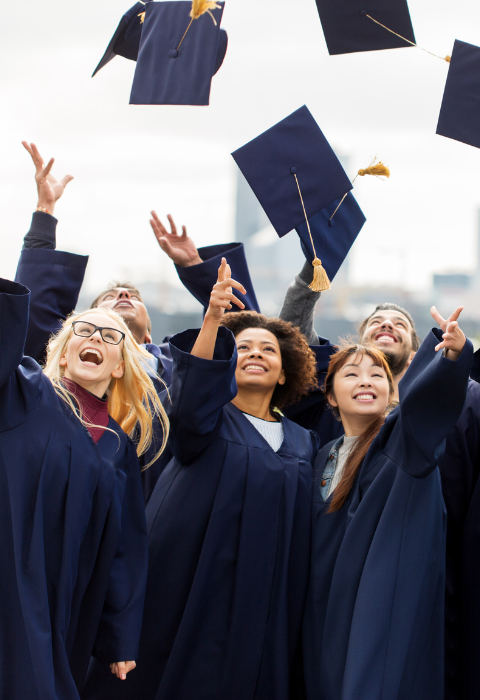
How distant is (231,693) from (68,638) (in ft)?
2.19

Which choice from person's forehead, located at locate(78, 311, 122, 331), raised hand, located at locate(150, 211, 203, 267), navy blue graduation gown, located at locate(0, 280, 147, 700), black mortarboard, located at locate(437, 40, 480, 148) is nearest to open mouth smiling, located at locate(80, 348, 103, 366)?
person's forehead, located at locate(78, 311, 122, 331)

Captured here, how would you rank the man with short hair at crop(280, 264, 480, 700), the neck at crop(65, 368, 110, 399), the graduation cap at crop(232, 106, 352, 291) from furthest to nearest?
the graduation cap at crop(232, 106, 352, 291), the man with short hair at crop(280, 264, 480, 700), the neck at crop(65, 368, 110, 399)

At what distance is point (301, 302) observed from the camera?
350cm

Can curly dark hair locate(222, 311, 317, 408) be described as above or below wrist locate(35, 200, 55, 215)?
below

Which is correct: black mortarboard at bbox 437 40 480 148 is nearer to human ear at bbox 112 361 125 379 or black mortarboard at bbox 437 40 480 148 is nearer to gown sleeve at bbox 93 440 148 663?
human ear at bbox 112 361 125 379

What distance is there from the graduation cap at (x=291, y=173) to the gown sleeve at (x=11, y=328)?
4.33 feet

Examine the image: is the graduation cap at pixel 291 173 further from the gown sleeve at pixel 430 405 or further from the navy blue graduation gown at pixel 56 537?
the navy blue graduation gown at pixel 56 537

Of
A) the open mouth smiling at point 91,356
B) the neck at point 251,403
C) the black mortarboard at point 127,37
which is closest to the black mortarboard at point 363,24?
the black mortarboard at point 127,37

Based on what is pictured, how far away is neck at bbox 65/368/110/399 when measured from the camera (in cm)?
246

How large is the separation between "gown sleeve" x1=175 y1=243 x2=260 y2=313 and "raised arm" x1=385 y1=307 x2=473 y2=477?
1282 millimetres

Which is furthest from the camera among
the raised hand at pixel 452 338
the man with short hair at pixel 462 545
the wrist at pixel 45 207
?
the wrist at pixel 45 207

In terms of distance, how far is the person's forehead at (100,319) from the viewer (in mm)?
2559

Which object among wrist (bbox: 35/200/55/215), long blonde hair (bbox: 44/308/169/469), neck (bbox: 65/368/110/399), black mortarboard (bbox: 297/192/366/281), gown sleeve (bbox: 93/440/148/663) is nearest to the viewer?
gown sleeve (bbox: 93/440/148/663)

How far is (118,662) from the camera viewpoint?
2.31m
